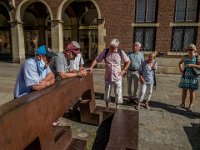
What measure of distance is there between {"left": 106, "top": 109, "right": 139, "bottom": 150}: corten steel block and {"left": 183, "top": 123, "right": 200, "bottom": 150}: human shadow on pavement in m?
1.11

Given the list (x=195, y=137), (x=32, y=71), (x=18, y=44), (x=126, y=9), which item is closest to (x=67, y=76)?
(x=32, y=71)

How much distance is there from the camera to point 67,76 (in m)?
3.67

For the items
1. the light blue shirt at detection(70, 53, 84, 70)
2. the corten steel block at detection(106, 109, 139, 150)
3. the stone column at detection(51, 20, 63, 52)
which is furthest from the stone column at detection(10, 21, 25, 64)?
the corten steel block at detection(106, 109, 139, 150)

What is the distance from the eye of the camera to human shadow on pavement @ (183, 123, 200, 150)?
367 cm

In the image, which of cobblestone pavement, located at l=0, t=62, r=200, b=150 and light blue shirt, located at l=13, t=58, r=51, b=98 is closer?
light blue shirt, located at l=13, t=58, r=51, b=98

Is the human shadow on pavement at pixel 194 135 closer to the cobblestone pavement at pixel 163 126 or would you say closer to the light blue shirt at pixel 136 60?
the cobblestone pavement at pixel 163 126

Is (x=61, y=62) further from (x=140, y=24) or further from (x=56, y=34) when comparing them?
(x=56, y=34)

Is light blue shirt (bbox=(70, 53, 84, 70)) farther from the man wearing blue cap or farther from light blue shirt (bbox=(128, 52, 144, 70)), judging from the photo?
light blue shirt (bbox=(128, 52, 144, 70))

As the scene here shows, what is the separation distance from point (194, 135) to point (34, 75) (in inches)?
131

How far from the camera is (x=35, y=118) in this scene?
2.18 m

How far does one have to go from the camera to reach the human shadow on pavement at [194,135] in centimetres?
367

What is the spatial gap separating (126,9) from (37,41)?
30.3 ft

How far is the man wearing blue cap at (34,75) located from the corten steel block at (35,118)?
34 centimetres

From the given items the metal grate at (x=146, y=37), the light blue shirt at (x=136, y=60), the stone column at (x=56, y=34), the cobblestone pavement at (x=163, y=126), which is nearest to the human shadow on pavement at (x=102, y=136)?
the cobblestone pavement at (x=163, y=126)
